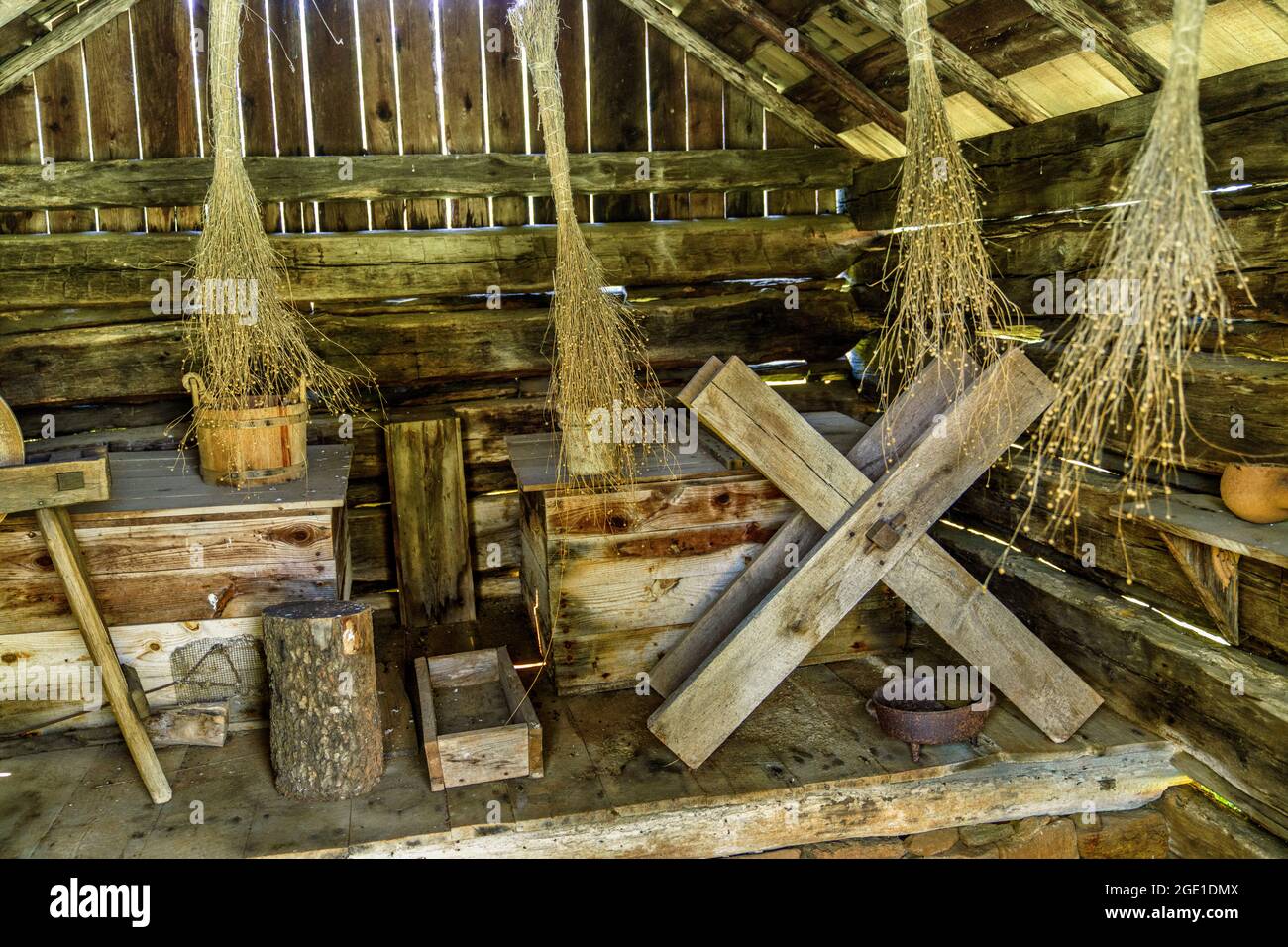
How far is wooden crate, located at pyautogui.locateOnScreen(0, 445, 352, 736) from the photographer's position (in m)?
3.45

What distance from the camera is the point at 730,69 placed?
5234 mm

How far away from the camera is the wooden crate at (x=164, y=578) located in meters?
3.45

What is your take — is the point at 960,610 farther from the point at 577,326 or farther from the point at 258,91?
the point at 258,91

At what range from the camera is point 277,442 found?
3.80 m

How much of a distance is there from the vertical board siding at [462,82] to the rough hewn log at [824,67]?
4.05ft

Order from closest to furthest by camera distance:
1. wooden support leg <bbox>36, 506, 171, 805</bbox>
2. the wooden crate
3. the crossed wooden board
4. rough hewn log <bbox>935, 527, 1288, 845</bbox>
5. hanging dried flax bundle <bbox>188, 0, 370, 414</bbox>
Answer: rough hewn log <bbox>935, 527, 1288, 845</bbox> → wooden support leg <bbox>36, 506, 171, 805</bbox> → the crossed wooden board → the wooden crate → hanging dried flax bundle <bbox>188, 0, 370, 414</bbox>

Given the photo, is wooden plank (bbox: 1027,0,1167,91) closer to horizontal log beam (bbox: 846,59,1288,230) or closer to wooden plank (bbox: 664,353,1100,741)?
horizontal log beam (bbox: 846,59,1288,230)

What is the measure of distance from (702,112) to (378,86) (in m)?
1.54

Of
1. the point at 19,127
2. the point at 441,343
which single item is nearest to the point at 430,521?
the point at 441,343

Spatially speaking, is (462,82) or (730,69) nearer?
(462,82)

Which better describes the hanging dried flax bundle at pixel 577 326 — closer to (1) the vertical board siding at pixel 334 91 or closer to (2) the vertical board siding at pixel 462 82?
(2) the vertical board siding at pixel 462 82

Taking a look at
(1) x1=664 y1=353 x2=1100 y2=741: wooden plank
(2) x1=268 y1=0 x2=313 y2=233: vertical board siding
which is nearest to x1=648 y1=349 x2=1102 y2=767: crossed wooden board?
(1) x1=664 y1=353 x2=1100 y2=741: wooden plank

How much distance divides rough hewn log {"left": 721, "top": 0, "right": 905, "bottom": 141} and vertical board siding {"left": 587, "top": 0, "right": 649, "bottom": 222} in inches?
28.9

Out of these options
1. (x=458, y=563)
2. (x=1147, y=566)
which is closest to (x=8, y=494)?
(x=458, y=563)
